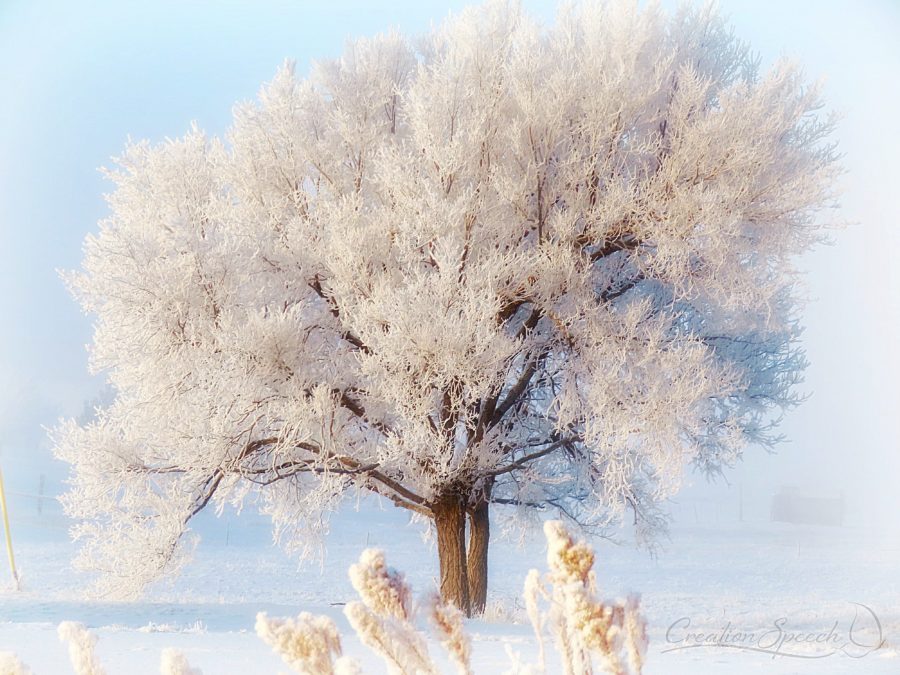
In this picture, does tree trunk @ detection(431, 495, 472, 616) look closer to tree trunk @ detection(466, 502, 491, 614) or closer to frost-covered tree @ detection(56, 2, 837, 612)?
frost-covered tree @ detection(56, 2, 837, 612)

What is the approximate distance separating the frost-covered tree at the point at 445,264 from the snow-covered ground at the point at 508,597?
147cm

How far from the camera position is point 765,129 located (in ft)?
26.3

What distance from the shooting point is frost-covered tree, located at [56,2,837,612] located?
748cm

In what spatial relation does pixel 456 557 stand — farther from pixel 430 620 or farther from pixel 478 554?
pixel 430 620

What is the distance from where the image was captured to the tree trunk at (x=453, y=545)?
8992 millimetres

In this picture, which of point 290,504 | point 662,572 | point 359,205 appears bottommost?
point 662,572

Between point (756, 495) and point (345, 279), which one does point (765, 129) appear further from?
point (756, 495)

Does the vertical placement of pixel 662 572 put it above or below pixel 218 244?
below

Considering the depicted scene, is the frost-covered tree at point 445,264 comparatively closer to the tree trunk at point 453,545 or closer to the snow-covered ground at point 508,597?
the tree trunk at point 453,545

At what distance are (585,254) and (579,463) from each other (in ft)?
9.17

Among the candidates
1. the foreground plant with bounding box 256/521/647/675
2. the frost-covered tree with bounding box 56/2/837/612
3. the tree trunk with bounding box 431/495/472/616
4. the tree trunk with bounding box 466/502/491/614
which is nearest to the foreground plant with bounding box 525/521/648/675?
the foreground plant with bounding box 256/521/647/675

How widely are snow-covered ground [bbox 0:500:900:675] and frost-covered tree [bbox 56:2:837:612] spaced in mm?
1471

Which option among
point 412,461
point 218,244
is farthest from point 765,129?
point 218,244

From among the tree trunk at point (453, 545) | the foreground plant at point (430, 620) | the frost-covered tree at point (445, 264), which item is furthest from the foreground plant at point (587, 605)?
the tree trunk at point (453, 545)
